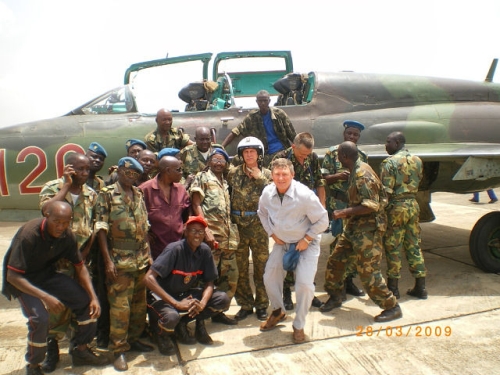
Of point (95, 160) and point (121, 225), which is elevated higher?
point (95, 160)

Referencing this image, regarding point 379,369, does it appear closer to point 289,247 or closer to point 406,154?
point 289,247

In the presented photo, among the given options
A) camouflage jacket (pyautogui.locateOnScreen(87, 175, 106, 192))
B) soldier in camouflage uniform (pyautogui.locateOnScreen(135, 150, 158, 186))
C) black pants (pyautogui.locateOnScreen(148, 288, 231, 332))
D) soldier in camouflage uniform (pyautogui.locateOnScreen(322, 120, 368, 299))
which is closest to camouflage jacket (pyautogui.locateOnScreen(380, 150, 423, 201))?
soldier in camouflage uniform (pyautogui.locateOnScreen(322, 120, 368, 299))

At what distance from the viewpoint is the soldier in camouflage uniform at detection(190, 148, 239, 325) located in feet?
12.8

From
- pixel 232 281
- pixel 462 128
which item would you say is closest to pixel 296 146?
pixel 232 281

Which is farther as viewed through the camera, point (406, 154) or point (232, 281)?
point (406, 154)

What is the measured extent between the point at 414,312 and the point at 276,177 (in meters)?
2.00

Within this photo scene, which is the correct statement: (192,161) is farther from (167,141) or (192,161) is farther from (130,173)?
Answer: (130,173)

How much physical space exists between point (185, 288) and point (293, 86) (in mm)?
4009

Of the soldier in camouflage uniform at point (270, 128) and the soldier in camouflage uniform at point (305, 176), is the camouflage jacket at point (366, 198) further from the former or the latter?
the soldier in camouflage uniform at point (270, 128)

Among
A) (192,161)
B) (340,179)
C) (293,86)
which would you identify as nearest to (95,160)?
(192,161)

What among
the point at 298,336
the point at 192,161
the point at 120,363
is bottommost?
the point at 298,336

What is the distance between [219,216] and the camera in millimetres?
3924

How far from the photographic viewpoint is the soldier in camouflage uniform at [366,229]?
3.97 m

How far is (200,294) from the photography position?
3650mm
